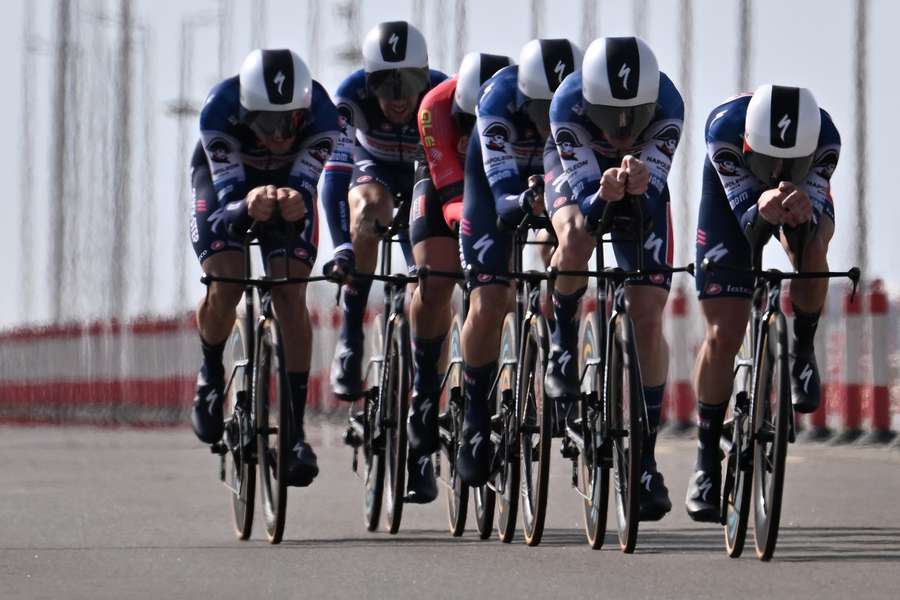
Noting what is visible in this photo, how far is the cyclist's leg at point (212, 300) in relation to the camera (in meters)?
A: 11.0

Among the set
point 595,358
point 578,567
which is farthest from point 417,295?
point 578,567

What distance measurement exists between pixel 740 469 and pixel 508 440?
151 centimetres

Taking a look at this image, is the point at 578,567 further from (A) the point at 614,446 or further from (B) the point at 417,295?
(B) the point at 417,295

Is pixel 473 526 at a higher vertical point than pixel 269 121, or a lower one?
lower

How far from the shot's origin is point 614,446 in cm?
916

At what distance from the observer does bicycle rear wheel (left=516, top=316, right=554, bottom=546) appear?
32.3 feet

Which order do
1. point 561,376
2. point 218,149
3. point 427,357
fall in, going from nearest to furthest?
point 561,376 → point 218,149 → point 427,357

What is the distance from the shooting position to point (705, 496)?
9.53m

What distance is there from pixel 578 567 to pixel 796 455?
27.8ft

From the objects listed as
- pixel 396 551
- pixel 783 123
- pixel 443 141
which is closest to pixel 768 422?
pixel 783 123

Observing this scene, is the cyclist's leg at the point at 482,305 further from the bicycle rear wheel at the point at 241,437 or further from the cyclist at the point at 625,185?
the bicycle rear wheel at the point at 241,437

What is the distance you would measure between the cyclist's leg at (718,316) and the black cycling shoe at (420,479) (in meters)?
1.60

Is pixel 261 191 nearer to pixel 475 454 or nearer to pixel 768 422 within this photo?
pixel 475 454

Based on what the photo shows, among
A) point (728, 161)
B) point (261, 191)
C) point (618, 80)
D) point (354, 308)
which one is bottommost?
point (354, 308)
